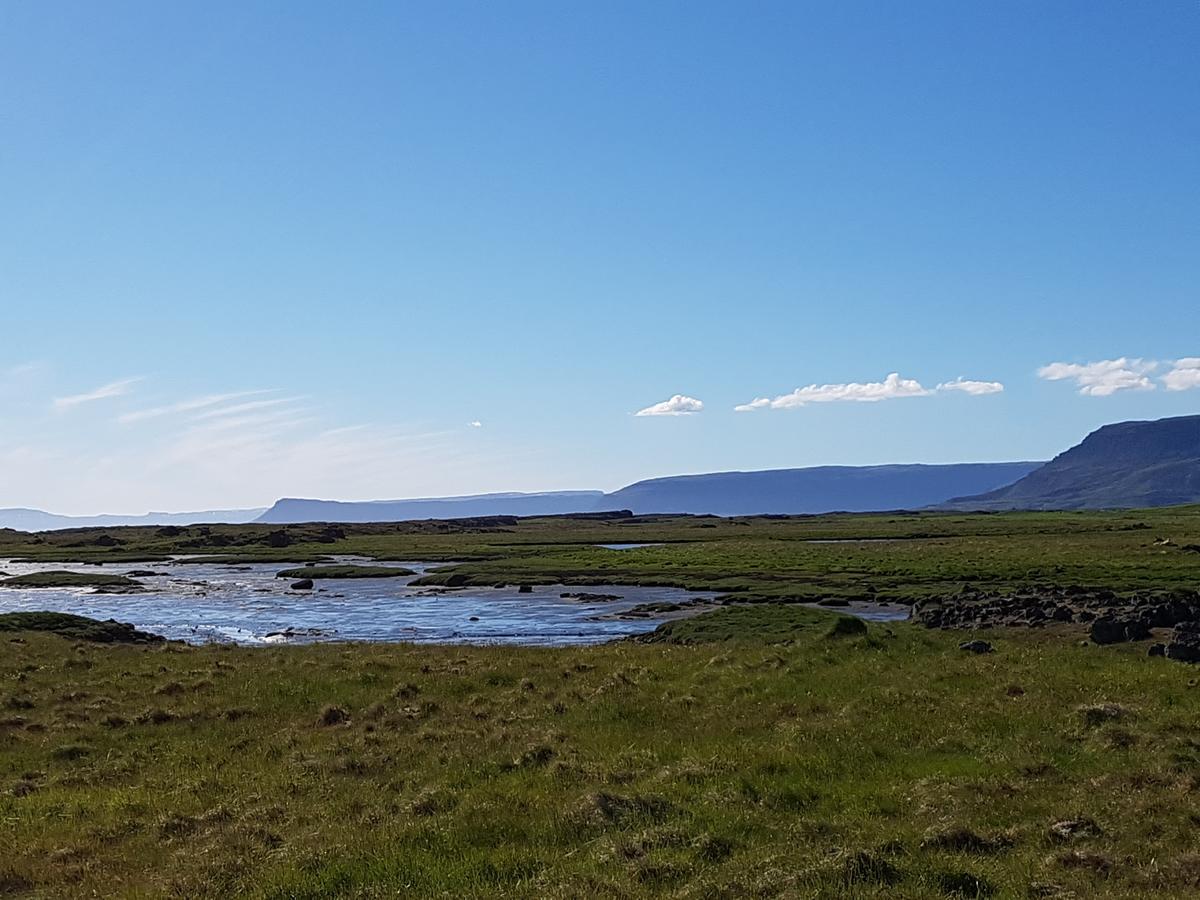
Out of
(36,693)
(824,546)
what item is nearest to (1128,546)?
(824,546)

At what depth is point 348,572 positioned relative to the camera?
10238cm

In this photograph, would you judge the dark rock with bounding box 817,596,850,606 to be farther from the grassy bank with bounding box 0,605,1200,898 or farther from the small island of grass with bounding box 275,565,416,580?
the small island of grass with bounding box 275,565,416,580

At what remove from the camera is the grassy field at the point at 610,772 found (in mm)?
12250

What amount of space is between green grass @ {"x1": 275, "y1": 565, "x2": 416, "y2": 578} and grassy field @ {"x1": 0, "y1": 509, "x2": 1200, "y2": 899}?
202ft

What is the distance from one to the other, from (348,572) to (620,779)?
89.2m

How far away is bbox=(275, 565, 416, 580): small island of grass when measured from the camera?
100 m

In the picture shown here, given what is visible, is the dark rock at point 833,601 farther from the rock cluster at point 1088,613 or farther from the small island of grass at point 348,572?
the small island of grass at point 348,572

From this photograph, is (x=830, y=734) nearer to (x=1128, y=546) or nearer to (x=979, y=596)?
(x=979, y=596)

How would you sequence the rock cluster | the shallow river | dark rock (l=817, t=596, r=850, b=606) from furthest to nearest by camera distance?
dark rock (l=817, t=596, r=850, b=606)
the shallow river
the rock cluster

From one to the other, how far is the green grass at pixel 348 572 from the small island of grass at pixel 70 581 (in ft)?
49.1

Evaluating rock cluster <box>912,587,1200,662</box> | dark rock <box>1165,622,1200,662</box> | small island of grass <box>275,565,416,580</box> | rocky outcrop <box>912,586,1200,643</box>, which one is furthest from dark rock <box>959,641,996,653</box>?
small island of grass <box>275,565,416,580</box>

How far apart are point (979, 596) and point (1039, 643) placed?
18.9 meters

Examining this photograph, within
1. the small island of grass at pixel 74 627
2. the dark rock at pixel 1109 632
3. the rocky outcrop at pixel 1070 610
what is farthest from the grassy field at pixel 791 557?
the small island of grass at pixel 74 627

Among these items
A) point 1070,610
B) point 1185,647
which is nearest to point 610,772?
point 1185,647
